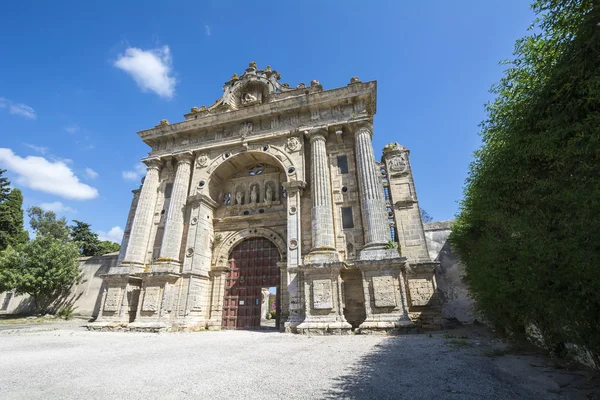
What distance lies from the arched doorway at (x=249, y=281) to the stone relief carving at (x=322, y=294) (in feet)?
11.6

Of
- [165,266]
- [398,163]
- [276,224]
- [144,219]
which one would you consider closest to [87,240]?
[144,219]

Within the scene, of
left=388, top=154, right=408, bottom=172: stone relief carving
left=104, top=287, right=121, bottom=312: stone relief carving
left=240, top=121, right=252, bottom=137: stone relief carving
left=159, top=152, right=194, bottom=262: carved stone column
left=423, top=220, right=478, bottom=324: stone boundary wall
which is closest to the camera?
left=104, top=287, right=121, bottom=312: stone relief carving

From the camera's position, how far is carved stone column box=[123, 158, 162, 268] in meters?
14.5

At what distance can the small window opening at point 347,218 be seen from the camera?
43.2ft

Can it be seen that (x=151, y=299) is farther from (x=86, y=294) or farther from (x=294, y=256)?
(x=86, y=294)

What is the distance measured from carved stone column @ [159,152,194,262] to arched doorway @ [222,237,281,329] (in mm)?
2892

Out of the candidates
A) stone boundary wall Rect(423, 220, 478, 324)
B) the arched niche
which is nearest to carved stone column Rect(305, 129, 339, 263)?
the arched niche

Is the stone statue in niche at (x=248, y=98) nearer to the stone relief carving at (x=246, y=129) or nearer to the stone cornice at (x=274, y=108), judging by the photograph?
the stone cornice at (x=274, y=108)

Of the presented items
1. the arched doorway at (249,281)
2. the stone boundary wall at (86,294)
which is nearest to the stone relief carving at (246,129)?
the arched doorway at (249,281)

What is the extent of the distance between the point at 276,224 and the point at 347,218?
389 centimetres

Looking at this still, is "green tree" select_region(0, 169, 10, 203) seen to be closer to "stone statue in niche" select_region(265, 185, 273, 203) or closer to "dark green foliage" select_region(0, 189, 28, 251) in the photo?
"dark green foliage" select_region(0, 189, 28, 251)

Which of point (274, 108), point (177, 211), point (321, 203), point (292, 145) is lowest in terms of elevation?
point (321, 203)

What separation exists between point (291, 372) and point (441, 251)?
13.7 m

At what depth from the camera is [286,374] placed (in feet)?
14.8
